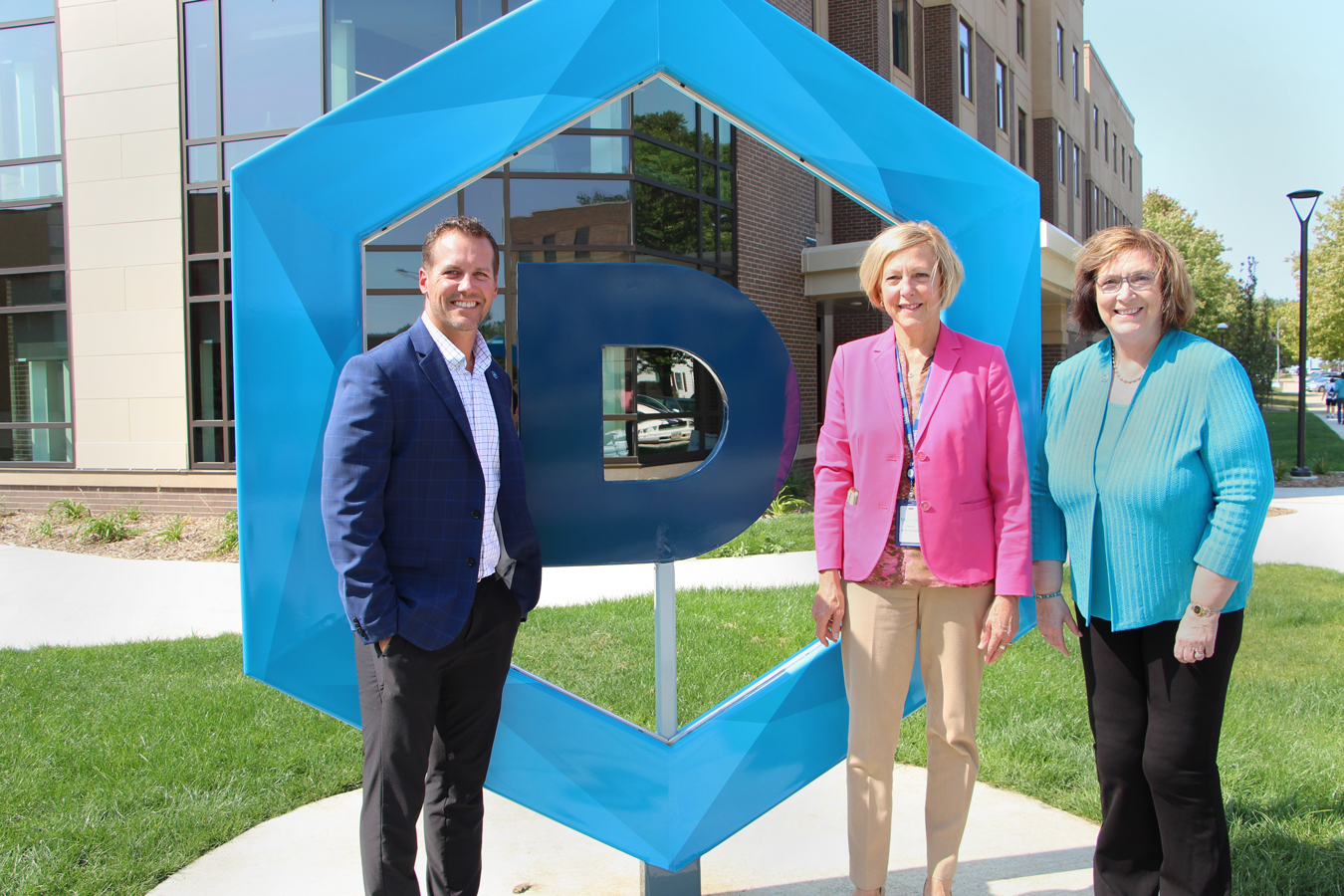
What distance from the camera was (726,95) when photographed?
2.84 m

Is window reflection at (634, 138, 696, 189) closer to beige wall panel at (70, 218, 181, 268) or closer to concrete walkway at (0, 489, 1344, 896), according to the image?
beige wall panel at (70, 218, 181, 268)

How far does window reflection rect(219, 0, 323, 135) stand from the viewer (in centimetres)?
1123

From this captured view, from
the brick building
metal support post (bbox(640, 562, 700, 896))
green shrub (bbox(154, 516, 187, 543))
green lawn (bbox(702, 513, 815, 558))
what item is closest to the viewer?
metal support post (bbox(640, 562, 700, 896))

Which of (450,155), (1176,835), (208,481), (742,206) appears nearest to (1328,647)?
(1176,835)

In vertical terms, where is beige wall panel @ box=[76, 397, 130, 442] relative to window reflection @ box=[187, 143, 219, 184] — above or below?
below

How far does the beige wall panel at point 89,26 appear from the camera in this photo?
38.2 feet

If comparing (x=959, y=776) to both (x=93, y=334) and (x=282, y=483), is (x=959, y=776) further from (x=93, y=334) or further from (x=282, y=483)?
(x=93, y=334)

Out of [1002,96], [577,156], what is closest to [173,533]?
[577,156]

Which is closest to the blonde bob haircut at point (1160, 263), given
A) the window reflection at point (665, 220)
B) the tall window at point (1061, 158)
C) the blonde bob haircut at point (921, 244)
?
the blonde bob haircut at point (921, 244)

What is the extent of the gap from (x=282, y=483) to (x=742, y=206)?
1188 cm

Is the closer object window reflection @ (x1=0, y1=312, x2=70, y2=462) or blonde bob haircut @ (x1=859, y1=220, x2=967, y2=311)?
blonde bob haircut @ (x1=859, y1=220, x2=967, y2=311)

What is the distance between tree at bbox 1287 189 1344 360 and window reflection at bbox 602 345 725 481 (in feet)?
98.3

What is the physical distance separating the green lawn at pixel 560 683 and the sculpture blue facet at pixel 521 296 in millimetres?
1373

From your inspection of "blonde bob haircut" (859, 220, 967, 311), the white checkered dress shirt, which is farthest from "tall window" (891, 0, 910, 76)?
the white checkered dress shirt
